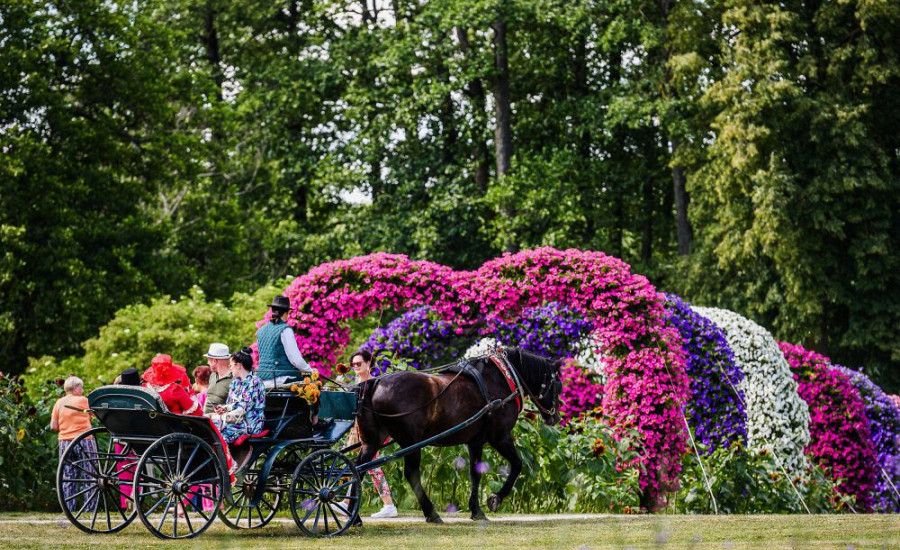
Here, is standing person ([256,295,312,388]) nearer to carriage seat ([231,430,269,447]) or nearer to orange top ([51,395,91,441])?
carriage seat ([231,430,269,447])

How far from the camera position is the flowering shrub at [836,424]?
17.6 m

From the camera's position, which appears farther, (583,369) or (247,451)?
(583,369)

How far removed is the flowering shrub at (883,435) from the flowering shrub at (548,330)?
16.9 feet

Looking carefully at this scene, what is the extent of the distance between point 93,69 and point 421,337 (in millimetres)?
14446

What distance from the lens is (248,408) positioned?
8742 mm

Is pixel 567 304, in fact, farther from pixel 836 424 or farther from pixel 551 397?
pixel 836 424

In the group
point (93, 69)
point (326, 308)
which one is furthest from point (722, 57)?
point (326, 308)

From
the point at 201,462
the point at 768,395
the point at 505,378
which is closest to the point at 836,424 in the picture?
the point at 768,395

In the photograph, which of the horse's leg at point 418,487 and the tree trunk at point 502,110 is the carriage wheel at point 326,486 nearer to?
the horse's leg at point 418,487

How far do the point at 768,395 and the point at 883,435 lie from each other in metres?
4.00

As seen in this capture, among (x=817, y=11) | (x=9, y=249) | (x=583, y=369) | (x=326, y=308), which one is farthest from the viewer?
(x=817, y=11)

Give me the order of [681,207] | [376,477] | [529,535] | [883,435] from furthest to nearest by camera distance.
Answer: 1. [681,207]
2. [883,435]
3. [376,477]
4. [529,535]

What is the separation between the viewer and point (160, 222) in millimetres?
26297

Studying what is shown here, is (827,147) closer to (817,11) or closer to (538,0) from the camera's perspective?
(817,11)
